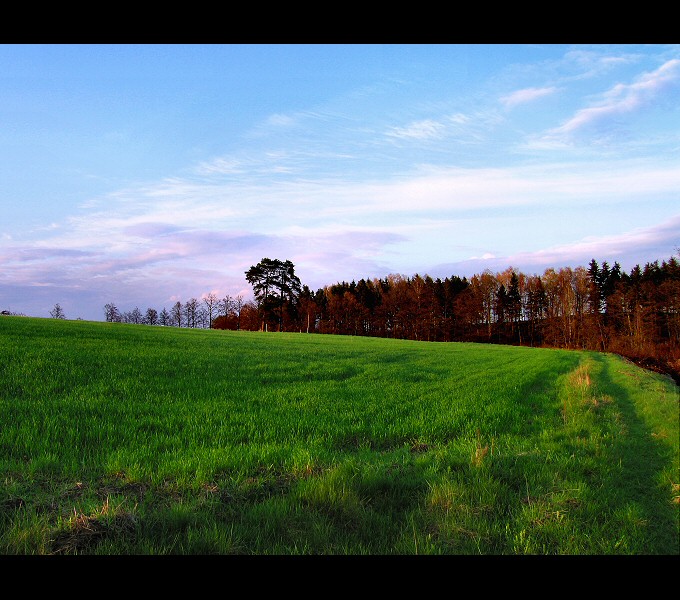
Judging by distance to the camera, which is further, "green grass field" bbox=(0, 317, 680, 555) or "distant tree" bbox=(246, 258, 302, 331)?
"distant tree" bbox=(246, 258, 302, 331)

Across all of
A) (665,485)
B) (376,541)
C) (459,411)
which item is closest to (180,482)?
(376,541)

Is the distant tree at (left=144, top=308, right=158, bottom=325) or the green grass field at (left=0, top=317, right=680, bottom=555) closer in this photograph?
the green grass field at (left=0, top=317, right=680, bottom=555)

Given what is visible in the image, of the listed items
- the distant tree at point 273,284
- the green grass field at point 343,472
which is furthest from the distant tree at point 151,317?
the green grass field at point 343,472

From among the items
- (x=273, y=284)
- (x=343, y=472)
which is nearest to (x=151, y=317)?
(x=273, y=284)

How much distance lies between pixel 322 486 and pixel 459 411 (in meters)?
5.89

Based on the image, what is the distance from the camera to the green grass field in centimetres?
242

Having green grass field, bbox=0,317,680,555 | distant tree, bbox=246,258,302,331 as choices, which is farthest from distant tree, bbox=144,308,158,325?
green grass field, bbox=0,317,680,555

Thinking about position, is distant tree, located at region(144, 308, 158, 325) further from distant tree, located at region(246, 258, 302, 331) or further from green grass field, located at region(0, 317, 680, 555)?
green grass field, located at region(0, 317, 680, 555)

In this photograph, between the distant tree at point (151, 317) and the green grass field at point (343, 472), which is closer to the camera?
the green grass field at point (343, 472)

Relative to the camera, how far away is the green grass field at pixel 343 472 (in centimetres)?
242

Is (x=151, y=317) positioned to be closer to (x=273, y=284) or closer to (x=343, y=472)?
(x=273, y=284)

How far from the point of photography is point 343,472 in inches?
189

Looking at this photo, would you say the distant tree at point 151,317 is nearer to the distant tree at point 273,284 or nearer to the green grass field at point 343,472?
the distant tree at point 273,284
